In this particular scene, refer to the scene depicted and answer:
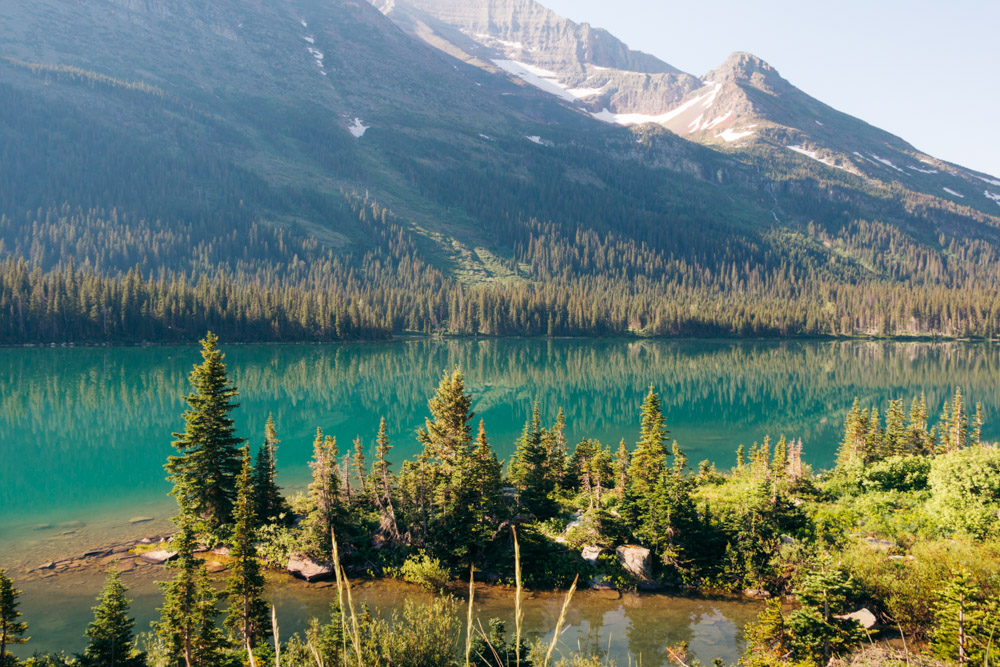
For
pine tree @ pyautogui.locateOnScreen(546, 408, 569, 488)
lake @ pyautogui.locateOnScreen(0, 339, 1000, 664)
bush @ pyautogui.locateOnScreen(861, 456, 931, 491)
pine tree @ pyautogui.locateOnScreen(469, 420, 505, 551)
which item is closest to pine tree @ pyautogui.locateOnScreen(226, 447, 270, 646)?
lake @ pyautogui.locateOnScreen(0, 339, 1000, 664)

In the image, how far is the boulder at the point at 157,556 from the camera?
26.9m

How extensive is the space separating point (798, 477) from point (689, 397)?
4891 centimetres

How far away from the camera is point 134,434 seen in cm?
5250

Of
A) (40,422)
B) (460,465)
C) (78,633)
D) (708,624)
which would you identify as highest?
(460,465)

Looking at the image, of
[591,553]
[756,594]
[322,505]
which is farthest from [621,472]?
[322,505]

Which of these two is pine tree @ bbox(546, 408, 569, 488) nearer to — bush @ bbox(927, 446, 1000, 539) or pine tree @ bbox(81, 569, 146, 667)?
bush @ bbox(927, 446, 1000, 539)

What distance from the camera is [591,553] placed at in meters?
26.3

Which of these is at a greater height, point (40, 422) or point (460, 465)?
point (460, 465)

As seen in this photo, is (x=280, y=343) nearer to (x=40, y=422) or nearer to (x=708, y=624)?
(x=40, y=422)

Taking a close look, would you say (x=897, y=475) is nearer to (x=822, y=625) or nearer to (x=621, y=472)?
(x=621, y=472)

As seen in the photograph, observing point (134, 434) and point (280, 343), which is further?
point (280, 343)

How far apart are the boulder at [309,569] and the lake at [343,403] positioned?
296 inches

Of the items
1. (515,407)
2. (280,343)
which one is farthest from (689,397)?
(280,343)

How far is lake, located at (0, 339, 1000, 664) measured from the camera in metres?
33.9
